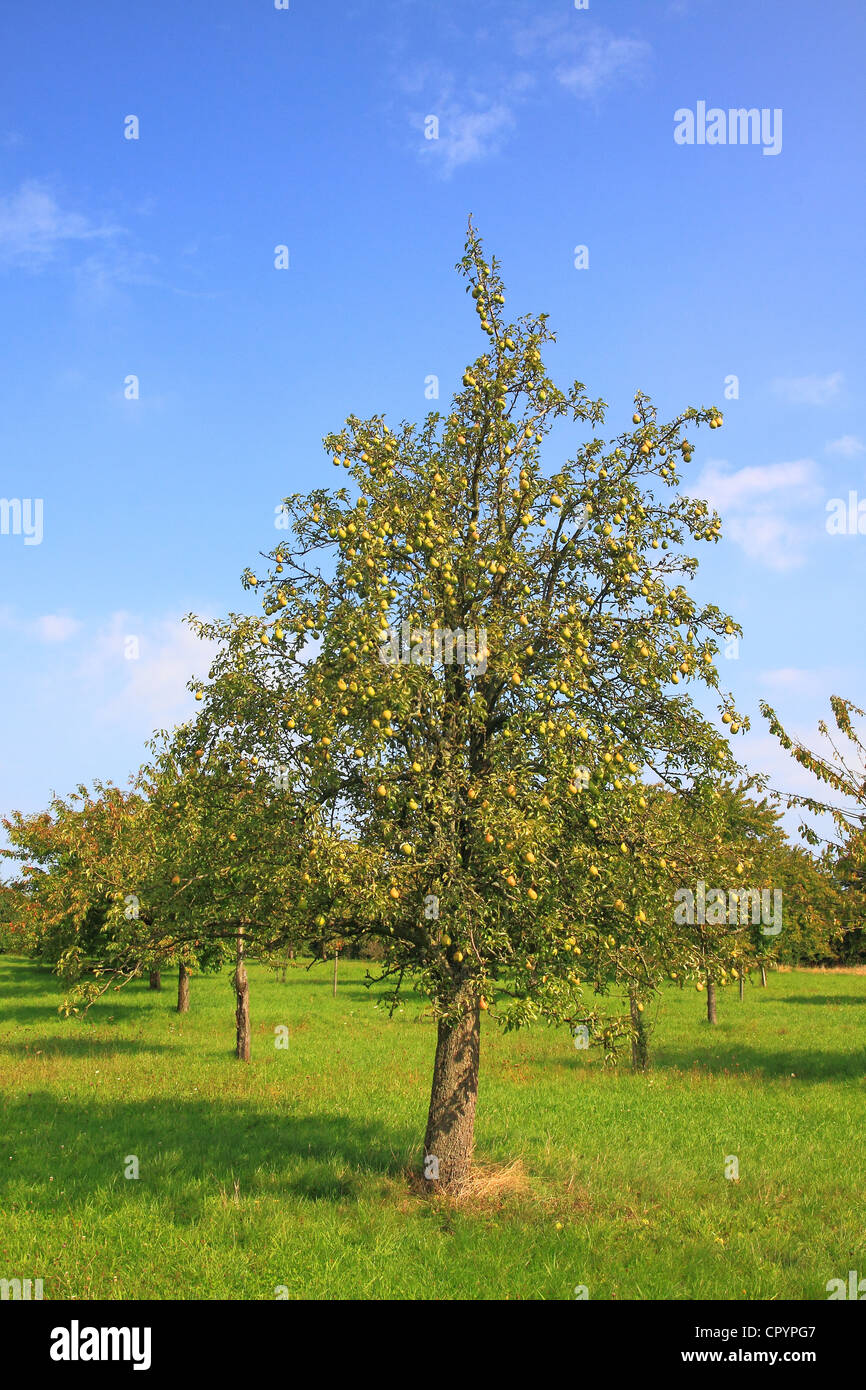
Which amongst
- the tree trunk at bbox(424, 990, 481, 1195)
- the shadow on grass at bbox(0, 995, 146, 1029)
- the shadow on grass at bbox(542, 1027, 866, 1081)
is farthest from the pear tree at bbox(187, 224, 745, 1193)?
the shadow on grass at bbox(0, 995, 146, 1029)

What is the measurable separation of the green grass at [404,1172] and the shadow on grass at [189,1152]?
7 centimetres

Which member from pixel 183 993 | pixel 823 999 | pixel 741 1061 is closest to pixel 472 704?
pixel 741 1061

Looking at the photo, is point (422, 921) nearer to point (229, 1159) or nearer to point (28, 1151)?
point (229, 1159)

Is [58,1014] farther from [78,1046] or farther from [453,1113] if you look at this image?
[453,1113]

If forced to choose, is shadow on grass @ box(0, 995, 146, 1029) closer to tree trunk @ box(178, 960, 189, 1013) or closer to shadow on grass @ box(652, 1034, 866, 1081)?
tree trunk @ box(178, 960, 189, 1013)

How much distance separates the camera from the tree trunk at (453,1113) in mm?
13672

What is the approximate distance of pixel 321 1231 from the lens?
12023 mm

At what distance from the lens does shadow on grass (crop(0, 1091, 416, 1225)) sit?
14.1 m

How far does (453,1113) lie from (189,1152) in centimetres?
612

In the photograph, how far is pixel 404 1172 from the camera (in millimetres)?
14375

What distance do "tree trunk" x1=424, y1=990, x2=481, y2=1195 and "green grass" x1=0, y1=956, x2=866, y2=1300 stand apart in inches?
21.7

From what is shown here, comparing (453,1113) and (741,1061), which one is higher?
(453,1113)
